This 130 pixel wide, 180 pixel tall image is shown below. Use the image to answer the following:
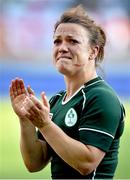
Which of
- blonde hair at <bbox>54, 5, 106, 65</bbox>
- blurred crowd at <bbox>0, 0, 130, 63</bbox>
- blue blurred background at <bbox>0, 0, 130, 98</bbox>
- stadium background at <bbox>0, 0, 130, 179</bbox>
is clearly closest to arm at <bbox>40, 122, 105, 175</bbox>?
blonde hair at <bbox>54, 5, 106, 65</bbox>

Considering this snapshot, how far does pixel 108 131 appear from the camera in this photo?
2.62 metres

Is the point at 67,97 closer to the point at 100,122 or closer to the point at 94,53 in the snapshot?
the point at 94,53

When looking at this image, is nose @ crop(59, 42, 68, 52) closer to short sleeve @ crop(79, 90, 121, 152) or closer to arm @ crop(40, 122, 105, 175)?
short sleeve @ crop(79, 90, 121, 152)

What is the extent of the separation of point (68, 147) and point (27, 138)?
1.15 ft

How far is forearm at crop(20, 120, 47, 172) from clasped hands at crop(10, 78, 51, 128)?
0.37 feet

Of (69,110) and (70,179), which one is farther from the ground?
(69,110)

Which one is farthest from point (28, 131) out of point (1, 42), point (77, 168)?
point (1, 42)

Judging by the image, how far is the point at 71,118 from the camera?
2719 millimetres

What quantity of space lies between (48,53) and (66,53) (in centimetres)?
692

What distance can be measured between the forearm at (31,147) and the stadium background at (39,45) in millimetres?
A: 6430

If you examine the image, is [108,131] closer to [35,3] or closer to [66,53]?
[66,53]

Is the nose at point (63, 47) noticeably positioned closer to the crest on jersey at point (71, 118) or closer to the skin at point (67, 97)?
the skin at point (67, 97)

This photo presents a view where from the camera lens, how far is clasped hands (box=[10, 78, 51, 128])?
8.35 ft

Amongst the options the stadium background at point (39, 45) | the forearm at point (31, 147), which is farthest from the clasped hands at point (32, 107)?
the stadium background at point (39, 45)
